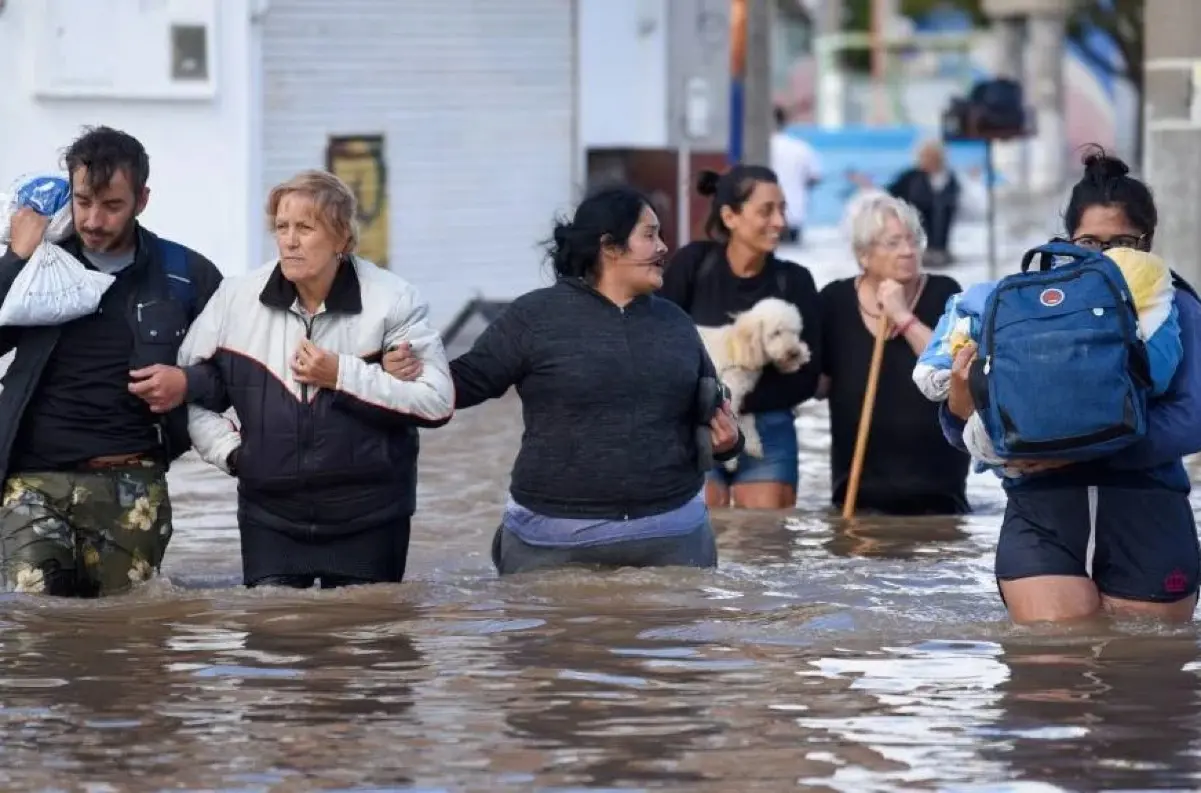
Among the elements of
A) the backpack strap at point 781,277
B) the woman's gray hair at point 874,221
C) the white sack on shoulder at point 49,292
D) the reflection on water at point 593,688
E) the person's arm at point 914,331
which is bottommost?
the reflection on water at point 593,688

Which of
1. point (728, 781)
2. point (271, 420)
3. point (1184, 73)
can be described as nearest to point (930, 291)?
point (271, 420)

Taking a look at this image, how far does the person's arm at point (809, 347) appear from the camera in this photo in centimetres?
1072

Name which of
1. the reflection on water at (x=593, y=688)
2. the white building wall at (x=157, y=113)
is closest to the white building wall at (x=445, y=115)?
the white building wall at (x=157, y=113)

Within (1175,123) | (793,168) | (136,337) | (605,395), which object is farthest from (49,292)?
(793,168)

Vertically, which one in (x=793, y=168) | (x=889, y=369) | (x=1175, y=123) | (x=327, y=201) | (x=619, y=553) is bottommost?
(x=619, y=553)

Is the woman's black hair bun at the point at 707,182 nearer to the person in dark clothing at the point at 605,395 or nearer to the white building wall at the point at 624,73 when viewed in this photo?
the person in dark clothing at the point at 605,395

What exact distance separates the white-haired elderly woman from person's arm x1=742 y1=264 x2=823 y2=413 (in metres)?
0.06

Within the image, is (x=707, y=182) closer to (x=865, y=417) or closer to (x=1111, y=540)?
(x=865, y=417)

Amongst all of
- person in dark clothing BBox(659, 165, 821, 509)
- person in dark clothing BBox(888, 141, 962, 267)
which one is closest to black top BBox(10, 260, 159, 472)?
person in dark clothing BBox(659, 165, 821, 509)

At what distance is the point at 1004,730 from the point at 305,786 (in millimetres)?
1809

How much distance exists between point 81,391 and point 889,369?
11.7 ft

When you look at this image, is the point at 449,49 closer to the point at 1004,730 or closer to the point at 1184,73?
the point at 1184,73

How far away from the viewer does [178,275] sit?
27.6 ft

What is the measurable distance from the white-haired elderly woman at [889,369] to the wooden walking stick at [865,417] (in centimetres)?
2
